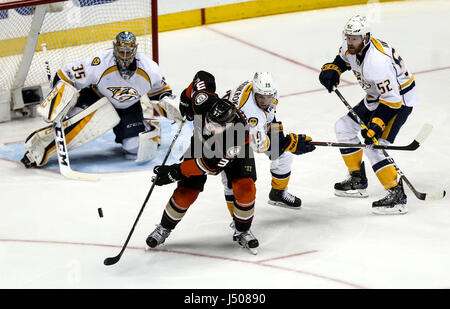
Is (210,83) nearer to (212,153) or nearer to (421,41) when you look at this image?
(212,153)

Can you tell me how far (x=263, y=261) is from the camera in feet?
13.2

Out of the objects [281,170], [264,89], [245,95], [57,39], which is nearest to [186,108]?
[245,95]

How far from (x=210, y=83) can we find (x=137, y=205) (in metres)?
0.86

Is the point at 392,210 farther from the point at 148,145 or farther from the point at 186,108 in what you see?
the point at 148,145

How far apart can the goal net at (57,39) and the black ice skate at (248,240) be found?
234 centimetres

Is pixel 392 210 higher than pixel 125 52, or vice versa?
pixel 125 52

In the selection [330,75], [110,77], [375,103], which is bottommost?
[110,77]

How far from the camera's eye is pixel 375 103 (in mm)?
4656

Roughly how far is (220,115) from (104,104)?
1663mm

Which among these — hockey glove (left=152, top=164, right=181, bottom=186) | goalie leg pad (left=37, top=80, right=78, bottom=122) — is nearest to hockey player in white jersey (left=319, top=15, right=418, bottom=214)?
hockey glove (left=152, top=164, right=181, bottom=186)

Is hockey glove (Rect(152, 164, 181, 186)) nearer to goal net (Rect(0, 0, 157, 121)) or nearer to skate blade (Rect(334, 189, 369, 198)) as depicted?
skate blade (Rect(334, 189, 369, 198))

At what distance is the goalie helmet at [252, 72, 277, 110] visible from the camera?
4.04 metres
